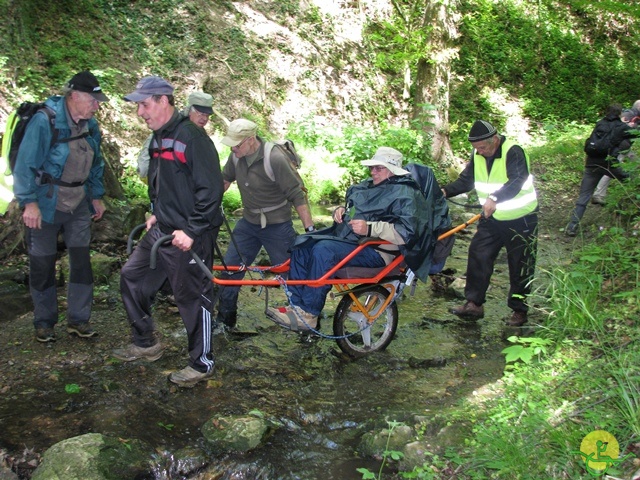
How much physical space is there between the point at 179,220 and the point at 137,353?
4.91ft

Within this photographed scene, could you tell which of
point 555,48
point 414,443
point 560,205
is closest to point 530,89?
point 555,48

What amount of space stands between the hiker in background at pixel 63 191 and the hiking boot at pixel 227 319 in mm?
1269

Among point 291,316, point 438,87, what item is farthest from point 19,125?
point 438,87

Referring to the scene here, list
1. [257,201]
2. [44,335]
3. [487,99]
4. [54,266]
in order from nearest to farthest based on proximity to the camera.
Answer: [54,266], [44,335], [257,201], [487,99]

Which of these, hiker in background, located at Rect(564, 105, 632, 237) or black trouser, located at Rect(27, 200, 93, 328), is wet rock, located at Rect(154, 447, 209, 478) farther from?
hiker in background, located at Rect(564, 105, 632, 237)

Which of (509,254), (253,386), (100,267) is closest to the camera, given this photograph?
(253,386)

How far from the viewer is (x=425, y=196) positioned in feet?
18.4

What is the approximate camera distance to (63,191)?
513cm

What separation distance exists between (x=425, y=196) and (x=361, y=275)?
1.04 m

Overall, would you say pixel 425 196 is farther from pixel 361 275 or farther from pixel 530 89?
pixel 530 89

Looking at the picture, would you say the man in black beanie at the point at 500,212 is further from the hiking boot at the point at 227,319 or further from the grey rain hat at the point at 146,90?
the grey rain hat at the point at 146,90

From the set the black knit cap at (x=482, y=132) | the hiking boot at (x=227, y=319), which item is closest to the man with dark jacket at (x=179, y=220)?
the hiking boot at (x=227, y=319)

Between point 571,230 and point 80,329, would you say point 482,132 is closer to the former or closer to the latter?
point 80,329

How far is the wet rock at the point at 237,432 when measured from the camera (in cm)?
402
